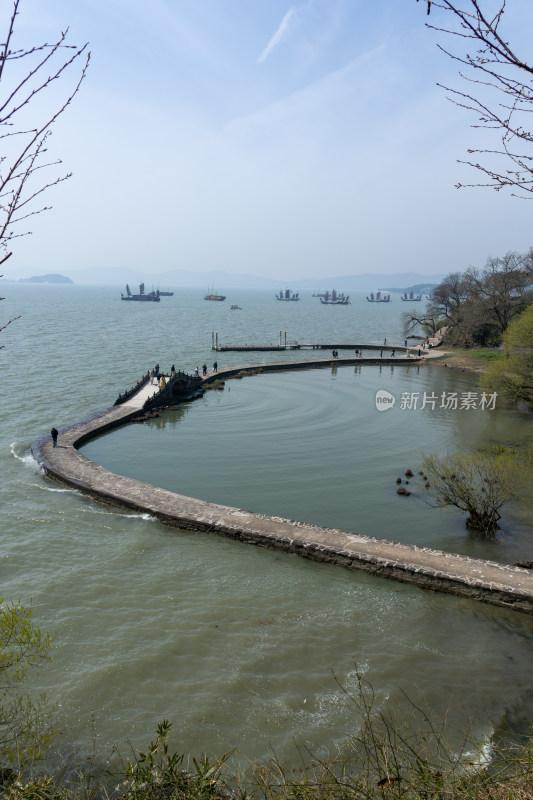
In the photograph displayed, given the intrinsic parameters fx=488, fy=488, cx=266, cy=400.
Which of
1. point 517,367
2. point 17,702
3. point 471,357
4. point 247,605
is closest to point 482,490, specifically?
point 247,605

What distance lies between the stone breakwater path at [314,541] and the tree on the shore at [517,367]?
72.6 feet

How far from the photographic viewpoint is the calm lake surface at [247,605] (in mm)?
10414

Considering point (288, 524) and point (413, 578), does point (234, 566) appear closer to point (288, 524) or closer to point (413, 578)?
point (288, 524)

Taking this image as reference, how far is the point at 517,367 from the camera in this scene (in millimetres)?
34188

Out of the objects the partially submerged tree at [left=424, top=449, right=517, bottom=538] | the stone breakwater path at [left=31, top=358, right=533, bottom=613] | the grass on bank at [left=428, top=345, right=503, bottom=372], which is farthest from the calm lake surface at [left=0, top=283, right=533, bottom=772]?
the grass on bank at [left=428, top=345, right=503, bottom=372]

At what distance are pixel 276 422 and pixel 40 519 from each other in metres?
18.1

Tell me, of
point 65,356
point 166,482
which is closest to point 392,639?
point 166,482

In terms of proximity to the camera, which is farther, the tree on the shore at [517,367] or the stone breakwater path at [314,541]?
the tree on the shore at [517,367]

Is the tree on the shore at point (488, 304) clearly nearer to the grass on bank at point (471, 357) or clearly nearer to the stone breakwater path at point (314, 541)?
the grass on bank at point (471, 357)

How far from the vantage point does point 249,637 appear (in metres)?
12.7

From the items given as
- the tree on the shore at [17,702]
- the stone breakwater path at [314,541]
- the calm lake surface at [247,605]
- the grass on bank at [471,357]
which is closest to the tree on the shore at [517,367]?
the calm lake surface at [247,605]

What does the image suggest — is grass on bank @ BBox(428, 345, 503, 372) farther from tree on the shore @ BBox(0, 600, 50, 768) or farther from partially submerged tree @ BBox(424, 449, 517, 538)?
tree on the shore @ BBox(0, 600, 50, 768)

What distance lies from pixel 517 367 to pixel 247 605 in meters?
28.3

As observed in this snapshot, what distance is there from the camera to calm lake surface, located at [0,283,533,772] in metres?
10.4
